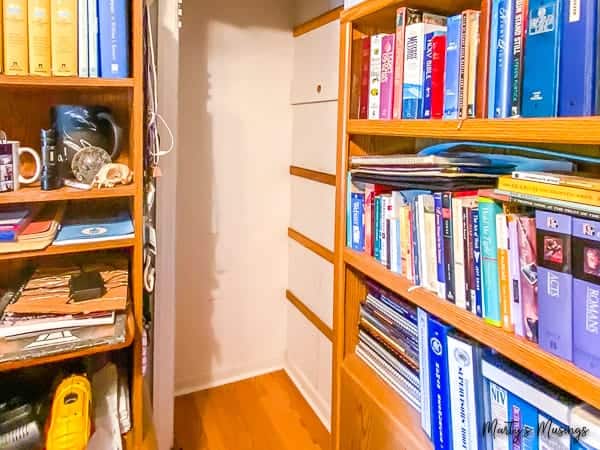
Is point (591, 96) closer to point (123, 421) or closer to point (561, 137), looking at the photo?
point (561, 137)

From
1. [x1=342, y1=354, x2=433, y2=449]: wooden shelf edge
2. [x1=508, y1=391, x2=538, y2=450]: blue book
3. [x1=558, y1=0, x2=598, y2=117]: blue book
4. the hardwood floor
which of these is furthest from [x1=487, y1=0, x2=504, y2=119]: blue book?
the hardwood floor

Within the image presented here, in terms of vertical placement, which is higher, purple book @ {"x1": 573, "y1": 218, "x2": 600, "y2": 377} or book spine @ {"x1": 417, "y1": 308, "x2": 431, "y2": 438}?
purple book @ {"x1": 573, "y1": 218, "x2": 600, "y2": 377}

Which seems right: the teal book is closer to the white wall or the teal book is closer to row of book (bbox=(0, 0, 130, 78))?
row of book (bbox=(0, 0, 130, 78))

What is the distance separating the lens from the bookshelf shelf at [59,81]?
3.38 feet

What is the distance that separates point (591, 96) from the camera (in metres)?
0.68

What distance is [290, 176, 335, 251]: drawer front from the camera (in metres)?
1.87

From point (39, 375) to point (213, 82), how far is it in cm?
128

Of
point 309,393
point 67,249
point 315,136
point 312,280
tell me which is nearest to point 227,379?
point 309,393

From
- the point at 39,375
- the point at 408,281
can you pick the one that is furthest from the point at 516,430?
the point at 39,375

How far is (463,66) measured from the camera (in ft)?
3.01

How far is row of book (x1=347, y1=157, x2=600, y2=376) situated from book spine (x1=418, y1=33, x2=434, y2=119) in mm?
178

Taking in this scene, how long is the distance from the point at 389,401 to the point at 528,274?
568mm

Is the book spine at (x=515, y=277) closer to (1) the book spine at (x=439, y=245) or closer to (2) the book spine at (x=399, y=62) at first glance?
(1) the book spine at (x=439, y=245)

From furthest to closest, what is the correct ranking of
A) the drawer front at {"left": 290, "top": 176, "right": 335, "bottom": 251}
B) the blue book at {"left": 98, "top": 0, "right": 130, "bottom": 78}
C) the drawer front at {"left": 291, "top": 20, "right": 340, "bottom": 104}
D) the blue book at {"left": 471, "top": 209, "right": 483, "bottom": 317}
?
the drawer front at {"left": 290, "top": 176, "right": 335, "bottom": 251} < the drawer front at {"left": 291, "top": 20, "right": 340, "bottom": 104} < the blue book at {"left": 98, "top": 0, "right": 130, "bottom": 78} < the blue book at {"left": 471, "top": 209, "right": 483, "bottom": 317}
